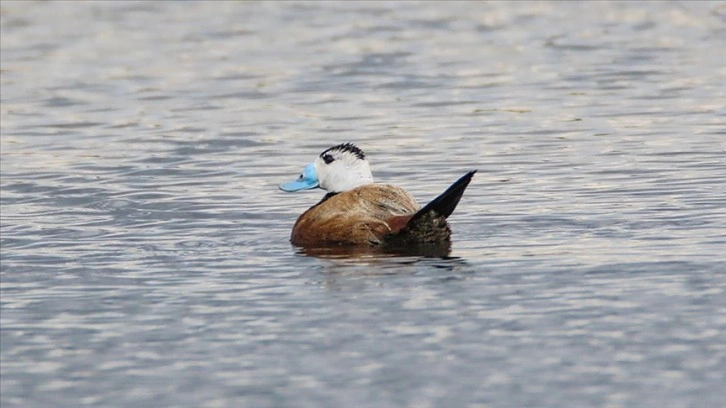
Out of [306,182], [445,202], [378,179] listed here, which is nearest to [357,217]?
[445,202]

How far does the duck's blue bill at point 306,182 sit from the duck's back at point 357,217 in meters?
0.55

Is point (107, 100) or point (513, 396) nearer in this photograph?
point (513, 396)

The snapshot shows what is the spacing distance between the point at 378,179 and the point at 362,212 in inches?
112

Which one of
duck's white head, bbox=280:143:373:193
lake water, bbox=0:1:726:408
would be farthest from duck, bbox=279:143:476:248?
lake water, bbox=0:1:726:408

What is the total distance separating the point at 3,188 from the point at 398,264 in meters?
4.57

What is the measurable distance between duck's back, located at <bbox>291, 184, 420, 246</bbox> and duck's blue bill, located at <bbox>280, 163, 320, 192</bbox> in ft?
1.80

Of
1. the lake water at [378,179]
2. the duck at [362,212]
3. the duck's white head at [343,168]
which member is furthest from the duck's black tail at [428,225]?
the duck's white head at [343,168]

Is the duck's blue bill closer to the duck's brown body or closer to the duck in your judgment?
the duck

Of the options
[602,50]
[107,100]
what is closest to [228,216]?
[107,100]

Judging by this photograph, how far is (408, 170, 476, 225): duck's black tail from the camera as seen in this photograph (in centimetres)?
902

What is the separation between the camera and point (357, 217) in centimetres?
963

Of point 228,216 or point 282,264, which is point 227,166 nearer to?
point 228,216

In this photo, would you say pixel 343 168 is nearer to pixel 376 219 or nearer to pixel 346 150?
pixel 346 150

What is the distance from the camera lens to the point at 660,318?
23.5 ft
